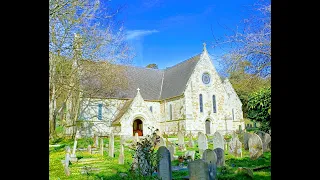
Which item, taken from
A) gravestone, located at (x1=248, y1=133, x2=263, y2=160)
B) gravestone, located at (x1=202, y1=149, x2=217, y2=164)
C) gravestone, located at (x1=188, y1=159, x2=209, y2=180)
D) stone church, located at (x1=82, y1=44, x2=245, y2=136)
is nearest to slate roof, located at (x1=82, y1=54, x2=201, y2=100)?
stone church, located at (x1=82, y1=44, x2=245, y2=136)

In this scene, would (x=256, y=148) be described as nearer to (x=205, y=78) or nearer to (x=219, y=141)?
(x=219, y=141)

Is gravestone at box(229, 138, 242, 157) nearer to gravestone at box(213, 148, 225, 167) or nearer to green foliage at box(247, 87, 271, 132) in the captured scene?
gravestone at box(213, 148, 225, 167)

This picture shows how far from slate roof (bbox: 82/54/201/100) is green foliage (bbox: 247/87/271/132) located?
13.4m

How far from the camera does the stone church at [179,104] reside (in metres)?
25.5

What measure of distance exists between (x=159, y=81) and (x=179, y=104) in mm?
5325

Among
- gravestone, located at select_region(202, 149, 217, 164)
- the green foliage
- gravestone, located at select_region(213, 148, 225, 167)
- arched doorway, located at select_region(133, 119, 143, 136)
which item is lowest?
gravestone, located at select_region(213, 148, 225, 167)

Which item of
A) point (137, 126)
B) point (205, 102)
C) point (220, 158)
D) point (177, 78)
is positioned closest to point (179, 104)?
point (205, 102)

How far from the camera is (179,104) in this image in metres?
28.0

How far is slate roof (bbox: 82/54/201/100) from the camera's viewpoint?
2892 centimetres

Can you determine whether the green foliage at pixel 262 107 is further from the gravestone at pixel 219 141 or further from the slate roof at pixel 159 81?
the slate roof at pixel 159 81

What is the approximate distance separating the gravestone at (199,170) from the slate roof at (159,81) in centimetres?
2267
